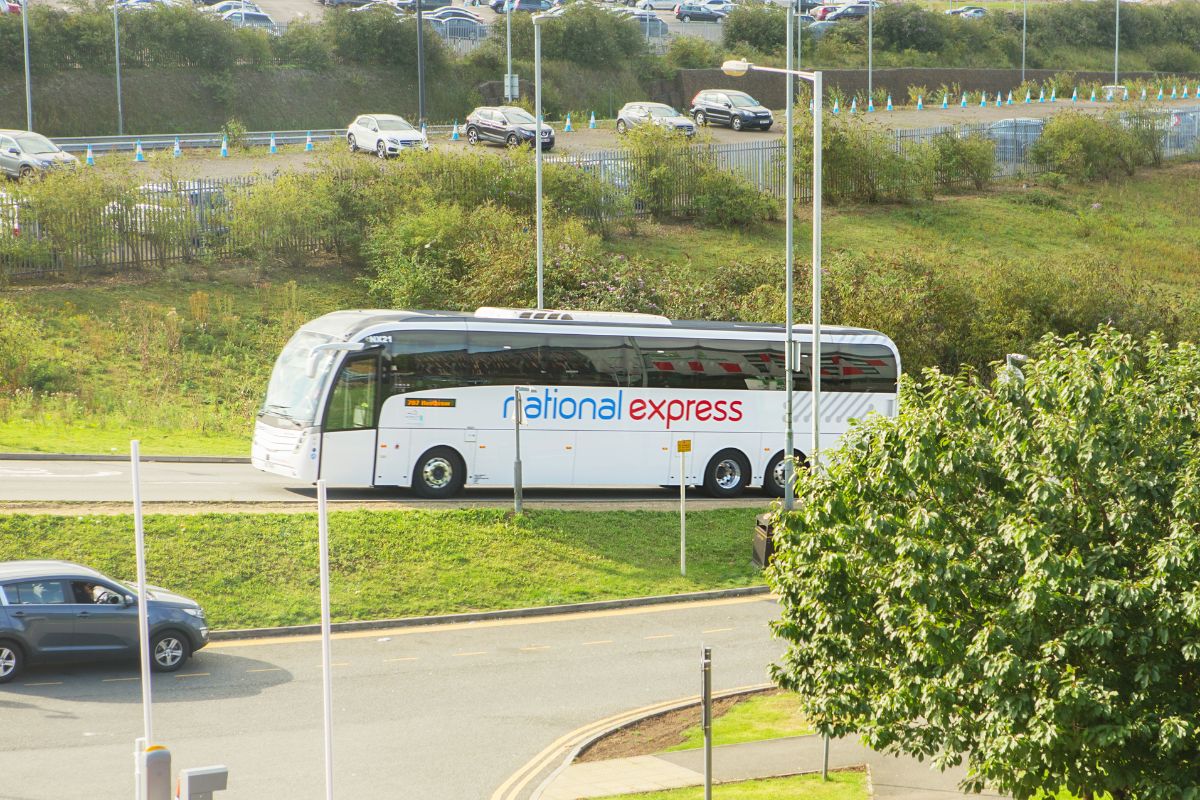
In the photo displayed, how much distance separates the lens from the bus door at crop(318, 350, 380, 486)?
24.1 m

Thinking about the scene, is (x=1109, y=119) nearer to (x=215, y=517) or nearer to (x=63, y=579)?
(x=215, y=517)

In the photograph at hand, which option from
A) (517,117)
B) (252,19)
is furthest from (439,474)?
(252,19)

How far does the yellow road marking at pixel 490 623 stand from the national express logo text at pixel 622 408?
4679mm

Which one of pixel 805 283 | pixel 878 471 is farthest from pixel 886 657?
pixel 805 283

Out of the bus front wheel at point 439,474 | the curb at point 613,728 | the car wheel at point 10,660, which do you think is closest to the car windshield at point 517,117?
the bus front wheel at point 439,474

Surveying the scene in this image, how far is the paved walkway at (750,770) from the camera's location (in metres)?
14.7

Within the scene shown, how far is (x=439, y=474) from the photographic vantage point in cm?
2547

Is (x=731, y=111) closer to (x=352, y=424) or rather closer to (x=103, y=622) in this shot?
(x=352, y=424)

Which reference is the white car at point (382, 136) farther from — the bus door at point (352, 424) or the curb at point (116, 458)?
the bus door at point (352, 424)

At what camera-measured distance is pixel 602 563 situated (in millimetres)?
23938

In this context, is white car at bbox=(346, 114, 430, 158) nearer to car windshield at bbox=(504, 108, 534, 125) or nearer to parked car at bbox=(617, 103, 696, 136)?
car windshield at bbox=(504, 108, 534, 125)

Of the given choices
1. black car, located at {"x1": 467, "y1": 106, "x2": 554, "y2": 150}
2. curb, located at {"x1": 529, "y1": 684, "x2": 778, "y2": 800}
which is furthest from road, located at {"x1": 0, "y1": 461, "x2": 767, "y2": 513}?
black car, located at {"x1": 467, "y1": 106, "x2": 554, "y2": 150}

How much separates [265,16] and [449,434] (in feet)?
198

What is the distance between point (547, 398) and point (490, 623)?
568 cm
